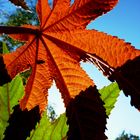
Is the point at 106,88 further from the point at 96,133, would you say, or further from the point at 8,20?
the point at 8,20

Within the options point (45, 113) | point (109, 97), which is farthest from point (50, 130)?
point (109, 97)

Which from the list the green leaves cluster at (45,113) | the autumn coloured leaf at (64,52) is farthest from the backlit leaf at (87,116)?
the green leaves cluster at (45,113)

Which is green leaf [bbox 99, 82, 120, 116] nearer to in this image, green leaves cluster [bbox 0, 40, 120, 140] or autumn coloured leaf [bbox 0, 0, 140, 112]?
green leaves cluster [bbox 0, 40, 120, 140]

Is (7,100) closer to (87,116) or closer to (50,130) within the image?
(50,130)

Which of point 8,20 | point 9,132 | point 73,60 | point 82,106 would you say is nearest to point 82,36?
point 73,60

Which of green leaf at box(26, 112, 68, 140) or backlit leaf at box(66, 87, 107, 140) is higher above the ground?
green leaf at box(26, 112, 68, 140)

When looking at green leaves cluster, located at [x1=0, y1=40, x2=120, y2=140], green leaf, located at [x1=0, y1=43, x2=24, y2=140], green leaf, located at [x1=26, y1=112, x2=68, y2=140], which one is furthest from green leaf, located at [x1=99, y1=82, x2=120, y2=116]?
green leaf, located at [x1=0, y1=43, x2=24, y2=140]

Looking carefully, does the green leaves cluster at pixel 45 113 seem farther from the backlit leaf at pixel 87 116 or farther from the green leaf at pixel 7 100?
the backlit leaf at pixel 87 116
